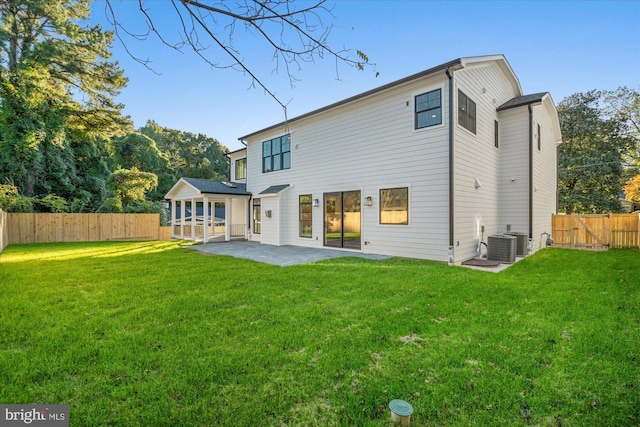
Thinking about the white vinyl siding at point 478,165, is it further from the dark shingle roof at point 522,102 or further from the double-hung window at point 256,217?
the double-hung window at point 256,217

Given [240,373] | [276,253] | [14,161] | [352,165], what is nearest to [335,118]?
[352,165]

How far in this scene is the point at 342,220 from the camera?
34.7ft

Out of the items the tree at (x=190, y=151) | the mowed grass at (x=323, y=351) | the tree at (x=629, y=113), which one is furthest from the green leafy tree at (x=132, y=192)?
the tree at (x=629, y=113)

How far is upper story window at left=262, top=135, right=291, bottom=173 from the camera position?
12.6m

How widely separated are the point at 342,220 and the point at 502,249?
4972 millimetres

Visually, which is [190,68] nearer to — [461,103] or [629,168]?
[461,103]

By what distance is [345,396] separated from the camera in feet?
7.24

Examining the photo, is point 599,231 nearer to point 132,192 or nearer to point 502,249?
point 502,249

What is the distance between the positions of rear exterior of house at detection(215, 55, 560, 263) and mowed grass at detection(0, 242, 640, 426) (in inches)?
130

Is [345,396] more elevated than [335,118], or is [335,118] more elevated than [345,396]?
[335,118]

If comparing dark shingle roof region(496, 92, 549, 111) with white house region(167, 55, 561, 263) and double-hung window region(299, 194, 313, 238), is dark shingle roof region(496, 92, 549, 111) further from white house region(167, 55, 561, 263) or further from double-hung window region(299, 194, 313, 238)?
double-hung window region(299, 194, 313, 238)

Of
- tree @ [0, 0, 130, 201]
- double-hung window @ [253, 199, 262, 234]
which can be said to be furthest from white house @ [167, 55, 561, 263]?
tree @ [0, 0, 130, 201]

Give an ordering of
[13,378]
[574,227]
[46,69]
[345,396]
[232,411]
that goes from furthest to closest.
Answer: [46,69], [574,227], [13,378], [345,396], [232,411]

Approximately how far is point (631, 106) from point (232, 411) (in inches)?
1162
